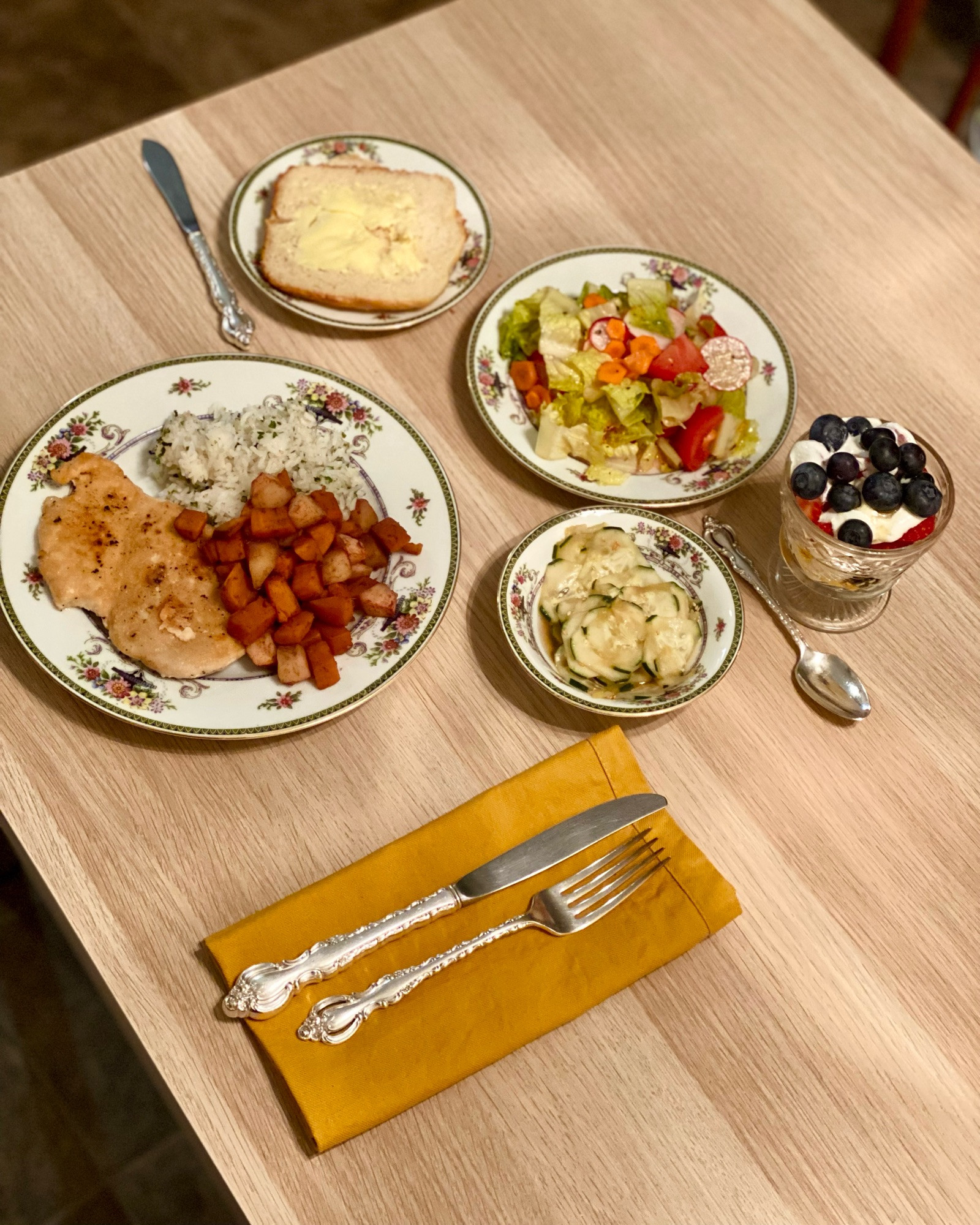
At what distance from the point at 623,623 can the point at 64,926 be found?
786 millimetres

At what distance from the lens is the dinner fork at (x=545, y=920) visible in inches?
47.0

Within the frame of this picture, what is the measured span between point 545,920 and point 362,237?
111 centimetres

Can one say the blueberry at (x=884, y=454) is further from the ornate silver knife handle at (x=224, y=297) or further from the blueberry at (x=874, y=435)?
the ornate silver knife handle at (x=224, y=297)

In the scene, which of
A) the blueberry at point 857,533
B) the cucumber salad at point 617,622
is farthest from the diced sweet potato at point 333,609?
the blueberry at point 857,533

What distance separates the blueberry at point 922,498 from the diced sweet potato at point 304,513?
0.76 metres

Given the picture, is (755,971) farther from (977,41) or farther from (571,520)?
(977,41)

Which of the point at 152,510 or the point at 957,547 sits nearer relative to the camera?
the point at 152,510

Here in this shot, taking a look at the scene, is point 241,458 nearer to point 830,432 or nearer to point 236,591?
point 236,591

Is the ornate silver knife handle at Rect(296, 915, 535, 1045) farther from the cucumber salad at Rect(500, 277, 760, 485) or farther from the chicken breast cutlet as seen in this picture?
the cucumber salad at Rect(500, 277, 760, 485)

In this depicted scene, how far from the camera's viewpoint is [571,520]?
1500 millimetres

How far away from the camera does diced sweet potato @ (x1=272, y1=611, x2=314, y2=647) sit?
1.37 m

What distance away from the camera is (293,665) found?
4.50 ft

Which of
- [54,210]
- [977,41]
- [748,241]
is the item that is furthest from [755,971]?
[977,41]

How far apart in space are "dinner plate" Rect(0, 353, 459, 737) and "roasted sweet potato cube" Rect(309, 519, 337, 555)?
0.34 feet
